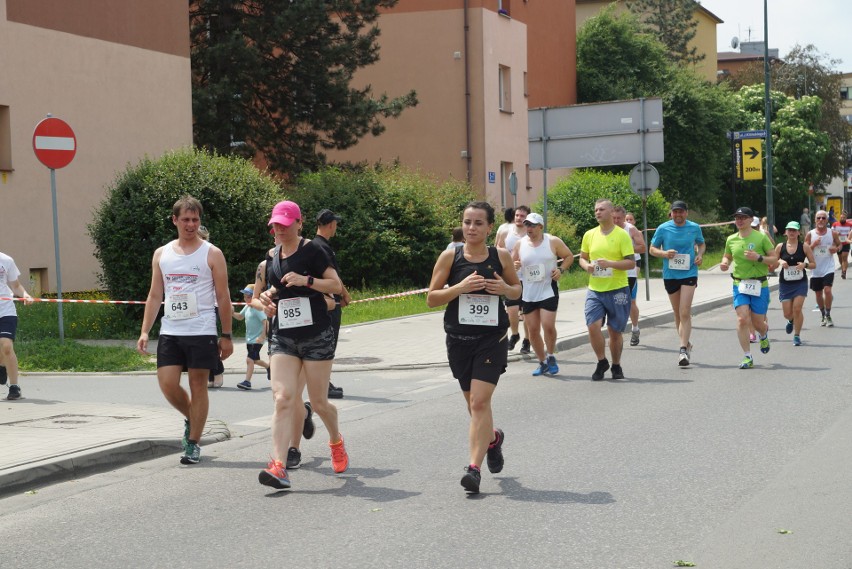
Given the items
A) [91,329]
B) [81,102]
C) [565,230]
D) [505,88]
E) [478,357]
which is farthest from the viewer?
[505,88]

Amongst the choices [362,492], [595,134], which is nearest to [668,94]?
[595,134]

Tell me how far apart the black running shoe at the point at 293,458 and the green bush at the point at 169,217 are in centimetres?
957

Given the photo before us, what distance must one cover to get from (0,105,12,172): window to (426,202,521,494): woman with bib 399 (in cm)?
1610

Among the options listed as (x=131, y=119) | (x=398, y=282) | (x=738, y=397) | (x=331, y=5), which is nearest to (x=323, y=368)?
(x=738, y=397)

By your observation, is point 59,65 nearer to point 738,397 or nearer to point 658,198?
point 738,397

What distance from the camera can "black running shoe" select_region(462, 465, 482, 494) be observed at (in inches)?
265

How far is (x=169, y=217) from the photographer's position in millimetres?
16953

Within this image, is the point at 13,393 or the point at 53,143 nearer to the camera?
the point at 13,393

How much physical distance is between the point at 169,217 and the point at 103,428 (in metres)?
8.05

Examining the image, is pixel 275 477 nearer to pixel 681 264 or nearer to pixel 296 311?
pixel 296 311

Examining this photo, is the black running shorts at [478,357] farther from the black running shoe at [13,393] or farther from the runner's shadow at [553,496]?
the black running shoe at [13,393]

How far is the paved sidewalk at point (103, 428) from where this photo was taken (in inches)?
307

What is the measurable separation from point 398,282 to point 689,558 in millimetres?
19081

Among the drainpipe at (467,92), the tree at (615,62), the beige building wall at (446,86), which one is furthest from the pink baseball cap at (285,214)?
the tree at (615,62)
